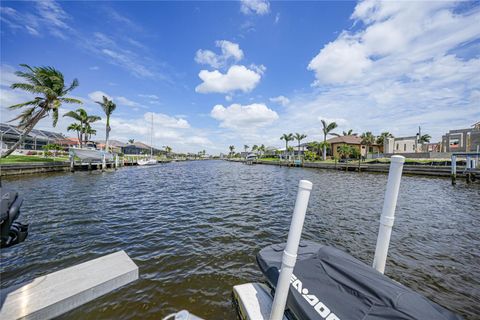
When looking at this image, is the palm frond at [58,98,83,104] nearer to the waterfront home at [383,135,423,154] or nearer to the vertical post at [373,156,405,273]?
the vertical post at [373,156,405,273]

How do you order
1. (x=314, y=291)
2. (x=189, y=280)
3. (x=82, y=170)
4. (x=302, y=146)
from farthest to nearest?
(x=302, y=146) < (x=82, y=170) < (x=189, y=280) < (x=314, y=291)

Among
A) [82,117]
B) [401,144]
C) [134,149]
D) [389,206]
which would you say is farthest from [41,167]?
[134,149]

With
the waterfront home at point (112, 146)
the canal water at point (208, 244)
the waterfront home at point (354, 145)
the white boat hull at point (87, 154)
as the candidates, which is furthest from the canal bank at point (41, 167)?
the waterfront home at point (354, 145)

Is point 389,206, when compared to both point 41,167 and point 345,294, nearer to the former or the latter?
point 345,294

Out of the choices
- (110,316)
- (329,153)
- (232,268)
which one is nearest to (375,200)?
(232,268)

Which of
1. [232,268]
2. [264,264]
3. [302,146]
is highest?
[302,146]

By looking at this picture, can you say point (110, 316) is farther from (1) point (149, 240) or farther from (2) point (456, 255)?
(2) point (456, 255)

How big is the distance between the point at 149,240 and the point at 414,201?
15417 mm

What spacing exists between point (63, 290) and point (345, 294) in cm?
388

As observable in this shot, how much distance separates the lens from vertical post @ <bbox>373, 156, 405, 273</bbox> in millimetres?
2494

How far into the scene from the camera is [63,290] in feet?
9.41

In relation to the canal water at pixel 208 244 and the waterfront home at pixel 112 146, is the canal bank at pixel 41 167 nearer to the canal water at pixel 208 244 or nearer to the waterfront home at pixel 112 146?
the canal water at pixel 208 244

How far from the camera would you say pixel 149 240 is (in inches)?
249

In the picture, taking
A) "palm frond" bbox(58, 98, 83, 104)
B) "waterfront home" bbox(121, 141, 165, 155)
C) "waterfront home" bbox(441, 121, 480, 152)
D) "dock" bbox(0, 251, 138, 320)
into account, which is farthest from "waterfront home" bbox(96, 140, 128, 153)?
"waterfront home" bbox(441, 121, 480, 152)
